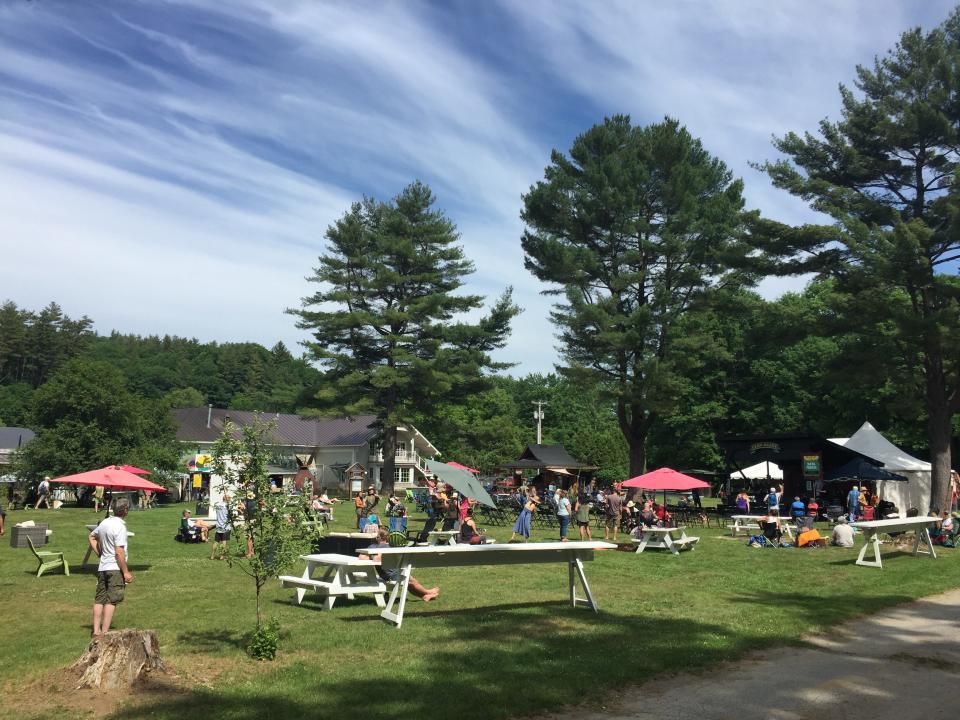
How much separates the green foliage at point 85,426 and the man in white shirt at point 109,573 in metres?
28.7

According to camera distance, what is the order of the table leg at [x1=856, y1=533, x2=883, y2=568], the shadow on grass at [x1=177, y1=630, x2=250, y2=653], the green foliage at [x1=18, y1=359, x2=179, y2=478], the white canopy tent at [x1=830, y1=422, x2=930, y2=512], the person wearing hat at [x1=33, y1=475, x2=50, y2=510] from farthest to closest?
the green foliage at [x1=18, y1=359, x2=179, y2=478] → the person wearing hat at [x1=33, y1=475, x2=50, y2=510] → the white canopy tent at [x1=830, y1=422, x2=930, y2=512] → the table leg at [x1=856, y1=533, x2=883, y2=568] → the shadow on grass at [x1=177, y1=630, x2=250, y2=653]

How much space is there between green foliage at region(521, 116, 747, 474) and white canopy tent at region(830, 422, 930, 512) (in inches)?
283

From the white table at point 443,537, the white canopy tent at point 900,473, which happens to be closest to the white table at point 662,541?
the white table at point 443,537

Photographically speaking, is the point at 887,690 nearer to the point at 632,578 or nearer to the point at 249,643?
the point at 249,643

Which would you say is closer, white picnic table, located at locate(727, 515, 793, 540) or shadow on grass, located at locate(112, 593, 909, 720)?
shadow on grass, located at locate(112, 593, 909, 720)

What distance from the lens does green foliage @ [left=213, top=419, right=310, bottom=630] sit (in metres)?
7.23

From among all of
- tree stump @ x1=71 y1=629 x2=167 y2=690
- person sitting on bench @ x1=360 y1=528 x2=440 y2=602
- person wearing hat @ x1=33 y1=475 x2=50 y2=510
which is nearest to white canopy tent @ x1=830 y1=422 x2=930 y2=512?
person sitting on bench @ x1=360 y1=528 x2=440 y2=602

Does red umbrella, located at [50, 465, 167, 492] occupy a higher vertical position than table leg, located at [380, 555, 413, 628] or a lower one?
higher

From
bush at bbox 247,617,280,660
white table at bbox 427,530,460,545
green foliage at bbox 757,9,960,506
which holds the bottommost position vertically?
bush at bbox 247,617,280,660

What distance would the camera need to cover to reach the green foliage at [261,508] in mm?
7234

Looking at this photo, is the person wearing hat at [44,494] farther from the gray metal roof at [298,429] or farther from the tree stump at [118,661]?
the tree stump at [118,661]

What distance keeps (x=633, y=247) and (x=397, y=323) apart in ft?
53.0

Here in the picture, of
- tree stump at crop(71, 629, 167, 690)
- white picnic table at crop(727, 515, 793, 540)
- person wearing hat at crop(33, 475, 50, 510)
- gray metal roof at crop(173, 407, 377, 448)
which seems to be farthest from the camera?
gray metal roof at crop(173, 407, 377, 448)

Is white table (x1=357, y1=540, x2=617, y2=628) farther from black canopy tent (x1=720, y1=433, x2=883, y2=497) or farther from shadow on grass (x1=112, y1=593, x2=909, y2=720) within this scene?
black canopy tent (x1=720, y1=433, x2=883, y2=497)
